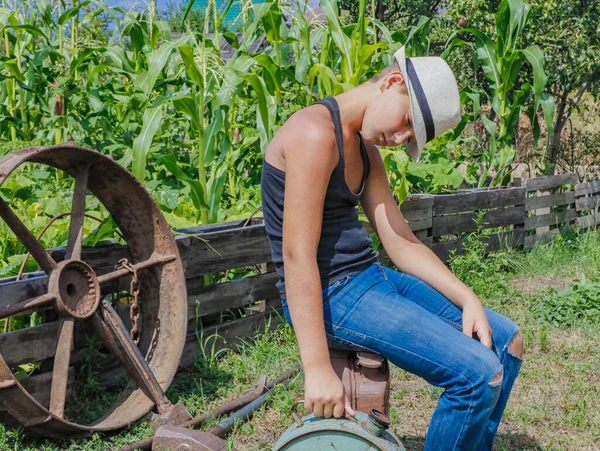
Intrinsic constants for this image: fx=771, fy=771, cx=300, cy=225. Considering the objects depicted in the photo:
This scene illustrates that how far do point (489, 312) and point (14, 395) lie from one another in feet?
5.58

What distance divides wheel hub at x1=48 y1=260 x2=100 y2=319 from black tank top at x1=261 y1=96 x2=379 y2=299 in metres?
1.01

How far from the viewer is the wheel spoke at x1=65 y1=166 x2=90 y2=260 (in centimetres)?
324

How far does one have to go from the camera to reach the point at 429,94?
2.25m

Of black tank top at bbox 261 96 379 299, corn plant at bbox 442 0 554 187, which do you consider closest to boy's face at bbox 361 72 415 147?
black tank top at bbox 261 96 379 299

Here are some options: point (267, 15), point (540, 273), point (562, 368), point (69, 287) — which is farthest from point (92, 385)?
point (540, 273)

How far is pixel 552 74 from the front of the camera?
8.59m

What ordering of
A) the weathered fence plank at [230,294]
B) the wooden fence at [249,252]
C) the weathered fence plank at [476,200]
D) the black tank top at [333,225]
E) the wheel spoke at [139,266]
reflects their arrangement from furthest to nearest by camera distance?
the weathered fence plank at [476,200] → the weathered fence plank at [230,294] → the wheel spoke at [139,266] → the wooden fence at [249,252] → the black tank top at [333,225]

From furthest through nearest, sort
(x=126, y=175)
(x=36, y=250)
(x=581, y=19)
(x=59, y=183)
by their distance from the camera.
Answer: (x=581, y=19)
(x=59, y=183)
(x=126, y=175)
(x=36, y=250)

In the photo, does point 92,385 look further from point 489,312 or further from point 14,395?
point 489,312

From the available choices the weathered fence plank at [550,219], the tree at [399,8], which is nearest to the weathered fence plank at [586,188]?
the weathered fence plank at [550,219]

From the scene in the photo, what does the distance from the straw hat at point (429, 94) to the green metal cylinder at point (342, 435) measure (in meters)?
0.84

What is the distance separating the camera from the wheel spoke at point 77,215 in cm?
324

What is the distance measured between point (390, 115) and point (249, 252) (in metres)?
1.98

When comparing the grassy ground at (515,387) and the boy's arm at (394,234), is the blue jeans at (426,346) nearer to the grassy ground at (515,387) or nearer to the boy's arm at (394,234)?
the boy's arm at (394,234)
